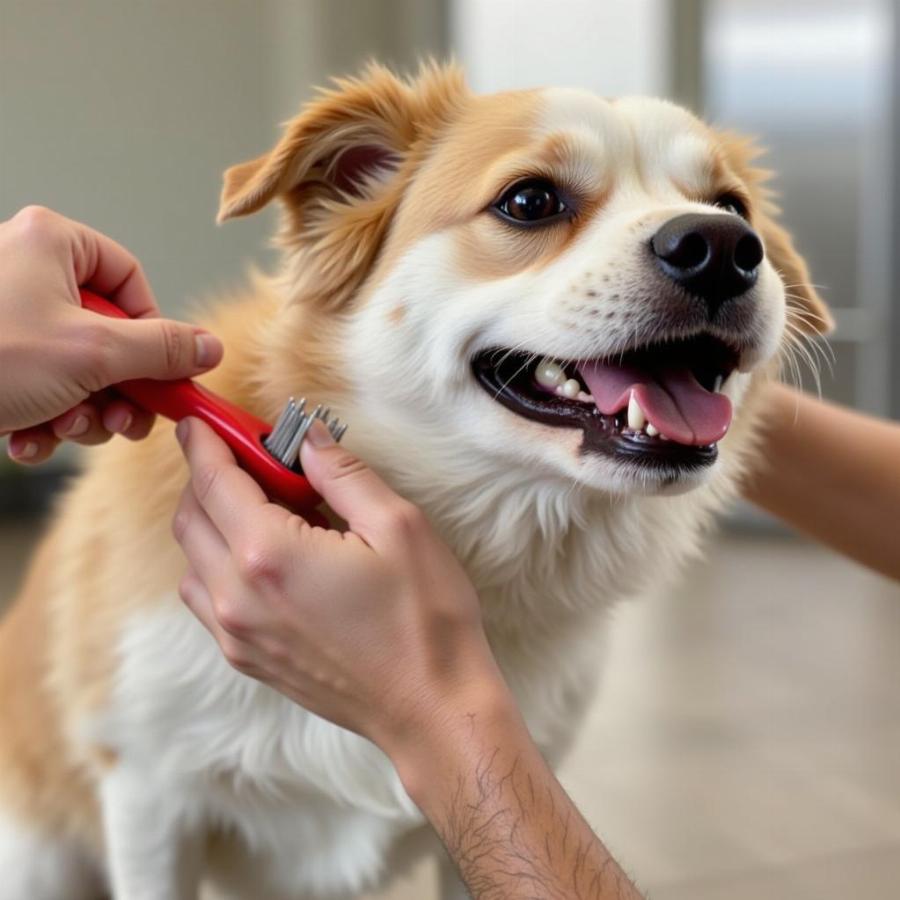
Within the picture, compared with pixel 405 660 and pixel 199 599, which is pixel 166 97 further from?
pixel 405 660

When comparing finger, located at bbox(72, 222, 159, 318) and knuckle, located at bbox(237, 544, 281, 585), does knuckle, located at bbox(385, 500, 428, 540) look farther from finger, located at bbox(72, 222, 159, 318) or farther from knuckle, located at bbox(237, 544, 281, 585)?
finger, located at bbox(72, 222, 159, 318)

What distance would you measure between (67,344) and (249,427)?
19 centimetres

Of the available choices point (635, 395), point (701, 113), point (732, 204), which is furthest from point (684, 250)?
point (701, 113)

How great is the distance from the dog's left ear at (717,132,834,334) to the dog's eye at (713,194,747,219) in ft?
0.18

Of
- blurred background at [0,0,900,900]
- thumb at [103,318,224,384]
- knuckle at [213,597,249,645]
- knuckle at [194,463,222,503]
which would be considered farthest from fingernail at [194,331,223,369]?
blurred background at [0,0,900,900]

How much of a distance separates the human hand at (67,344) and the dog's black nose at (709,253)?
413 millimetres

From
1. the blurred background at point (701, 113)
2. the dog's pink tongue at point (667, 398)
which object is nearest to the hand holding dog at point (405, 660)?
Answer: the dog's pink tongue at point (667, 398)

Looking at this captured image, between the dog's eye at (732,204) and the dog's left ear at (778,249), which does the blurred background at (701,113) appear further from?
the dog's eye at (732,204)

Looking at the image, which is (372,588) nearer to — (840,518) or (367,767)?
(367,767)

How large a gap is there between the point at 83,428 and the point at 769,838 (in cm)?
132

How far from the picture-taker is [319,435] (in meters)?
1.04

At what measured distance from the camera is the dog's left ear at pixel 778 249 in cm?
131

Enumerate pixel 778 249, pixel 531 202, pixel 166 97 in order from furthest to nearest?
1. pixel 166 97
2. pixel 778 249
3. pixel 531 202

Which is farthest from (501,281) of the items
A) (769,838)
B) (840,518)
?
(769,838)
